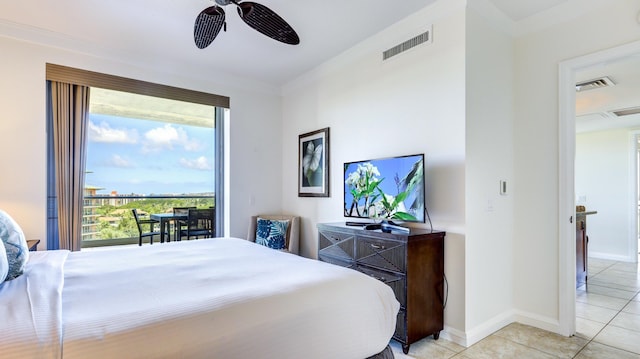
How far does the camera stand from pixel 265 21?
7.50ft

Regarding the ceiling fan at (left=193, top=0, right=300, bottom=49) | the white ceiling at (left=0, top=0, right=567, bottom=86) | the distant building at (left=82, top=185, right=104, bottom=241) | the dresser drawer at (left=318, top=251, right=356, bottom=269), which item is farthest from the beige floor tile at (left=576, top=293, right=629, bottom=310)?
the distant building at (left=82, top=185, right=104, bottom=241)

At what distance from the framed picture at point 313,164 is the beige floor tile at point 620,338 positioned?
270 cm

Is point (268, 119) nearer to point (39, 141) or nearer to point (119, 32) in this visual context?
point (119, 32)

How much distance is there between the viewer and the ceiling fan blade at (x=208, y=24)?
2.24 meters

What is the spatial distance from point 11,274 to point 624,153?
A: 7985 mm

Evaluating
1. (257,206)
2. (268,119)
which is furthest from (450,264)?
(268,119)

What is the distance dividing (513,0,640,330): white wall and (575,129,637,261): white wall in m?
4.33

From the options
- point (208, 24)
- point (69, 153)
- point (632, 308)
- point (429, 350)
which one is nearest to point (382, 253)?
point (429, 350)

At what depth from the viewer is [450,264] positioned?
8.63 ft

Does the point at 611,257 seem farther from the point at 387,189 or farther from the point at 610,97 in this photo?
the point at 387,189

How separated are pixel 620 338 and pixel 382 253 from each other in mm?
1974

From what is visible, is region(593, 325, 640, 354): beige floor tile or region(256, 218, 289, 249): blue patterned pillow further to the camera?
region(256, 218, 289, 249): blue patterned pillow

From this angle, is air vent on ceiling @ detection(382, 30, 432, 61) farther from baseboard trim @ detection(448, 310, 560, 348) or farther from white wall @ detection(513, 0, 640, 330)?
baseboard trim @ detection(448, 310, 560, 348)

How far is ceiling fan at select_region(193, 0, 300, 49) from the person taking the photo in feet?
7.14
